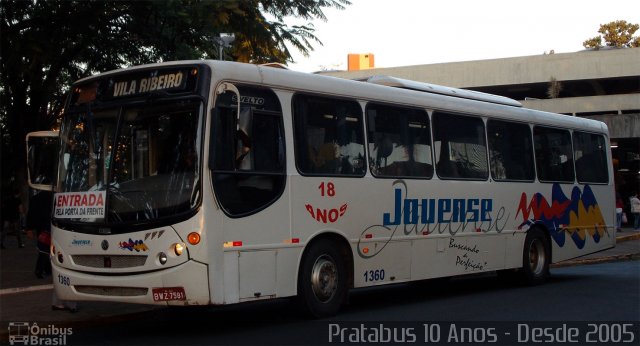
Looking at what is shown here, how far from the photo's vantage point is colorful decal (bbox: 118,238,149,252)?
9359 mm

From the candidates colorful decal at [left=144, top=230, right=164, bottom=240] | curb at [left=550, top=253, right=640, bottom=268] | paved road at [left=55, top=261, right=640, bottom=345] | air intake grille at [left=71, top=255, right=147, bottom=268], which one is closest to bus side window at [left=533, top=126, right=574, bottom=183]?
paved road at [left=55, top=261, right=640, bottom=345]

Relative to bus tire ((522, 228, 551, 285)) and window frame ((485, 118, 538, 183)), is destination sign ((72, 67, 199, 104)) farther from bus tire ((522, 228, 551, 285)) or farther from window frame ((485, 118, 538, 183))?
bus tire ((522, 228, 551, 285))

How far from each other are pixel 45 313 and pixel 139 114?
130 inches

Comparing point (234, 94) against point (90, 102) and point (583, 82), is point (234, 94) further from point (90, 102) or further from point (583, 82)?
point (583, 82)

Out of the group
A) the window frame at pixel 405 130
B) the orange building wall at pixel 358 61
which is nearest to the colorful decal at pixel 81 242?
the window frame at pixel 405 130

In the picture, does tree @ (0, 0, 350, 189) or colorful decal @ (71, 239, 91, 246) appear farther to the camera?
tree @ (0, 0, 350, 189)

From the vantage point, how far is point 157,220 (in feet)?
30.4

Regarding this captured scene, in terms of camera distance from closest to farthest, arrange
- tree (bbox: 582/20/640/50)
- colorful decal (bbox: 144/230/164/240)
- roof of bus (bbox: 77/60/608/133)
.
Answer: colorful decal (bbox: 144/230/164/240) < roof of bus (bbox: 77/60/608/133) < tree (bbox: 582/20/640/50)

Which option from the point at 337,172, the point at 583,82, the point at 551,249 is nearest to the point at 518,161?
the point at 551,249

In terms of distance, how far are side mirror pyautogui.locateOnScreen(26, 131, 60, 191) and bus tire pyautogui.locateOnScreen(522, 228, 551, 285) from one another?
8397 millimetres

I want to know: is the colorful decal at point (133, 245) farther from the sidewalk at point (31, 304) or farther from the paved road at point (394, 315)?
the sidewalk at point (31, 304)

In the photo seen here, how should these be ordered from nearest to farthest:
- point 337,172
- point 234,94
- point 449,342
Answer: point 449,342, point 234,94, point 337,172

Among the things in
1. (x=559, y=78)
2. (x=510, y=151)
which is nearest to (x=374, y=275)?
(x=510, y=151)

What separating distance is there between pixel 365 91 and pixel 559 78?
131 feet
